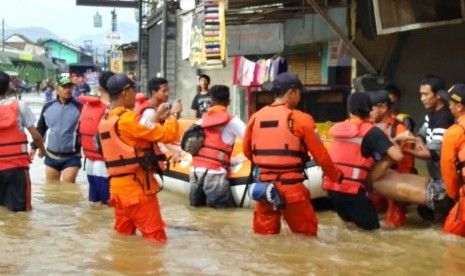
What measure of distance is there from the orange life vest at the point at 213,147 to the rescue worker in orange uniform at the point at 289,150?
1940 millimetres

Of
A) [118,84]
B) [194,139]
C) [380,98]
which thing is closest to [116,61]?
[194,139]

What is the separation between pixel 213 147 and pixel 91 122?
1.43 metres

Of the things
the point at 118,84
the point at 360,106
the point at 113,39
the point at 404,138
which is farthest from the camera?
the point at 113,39

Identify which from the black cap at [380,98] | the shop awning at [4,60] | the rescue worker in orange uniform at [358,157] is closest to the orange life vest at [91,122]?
the rescue worker in orange uniform at [358,157]

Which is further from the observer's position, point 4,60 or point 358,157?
point 4,60

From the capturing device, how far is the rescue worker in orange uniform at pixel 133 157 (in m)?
5.74

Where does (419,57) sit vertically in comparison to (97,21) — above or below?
below

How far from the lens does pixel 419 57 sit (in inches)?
501

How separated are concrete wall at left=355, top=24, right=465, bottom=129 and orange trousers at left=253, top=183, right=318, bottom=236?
6547mm

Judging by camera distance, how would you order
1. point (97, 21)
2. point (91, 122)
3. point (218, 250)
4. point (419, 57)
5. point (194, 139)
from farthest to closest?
point (97, 21), point (419, 57), point (91, 122), point (194, 139), point (218, 250)

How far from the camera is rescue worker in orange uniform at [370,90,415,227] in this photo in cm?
730

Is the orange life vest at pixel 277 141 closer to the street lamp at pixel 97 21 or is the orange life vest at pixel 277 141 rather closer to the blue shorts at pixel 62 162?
the blue shorts at pixel 62 162

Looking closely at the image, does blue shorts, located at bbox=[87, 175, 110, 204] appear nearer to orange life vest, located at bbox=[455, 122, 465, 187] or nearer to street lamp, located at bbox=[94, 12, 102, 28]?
orange life vest, located at bbox=[455, 122, 465, 187]

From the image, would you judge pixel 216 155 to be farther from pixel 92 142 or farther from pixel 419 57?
pixel 419 57
